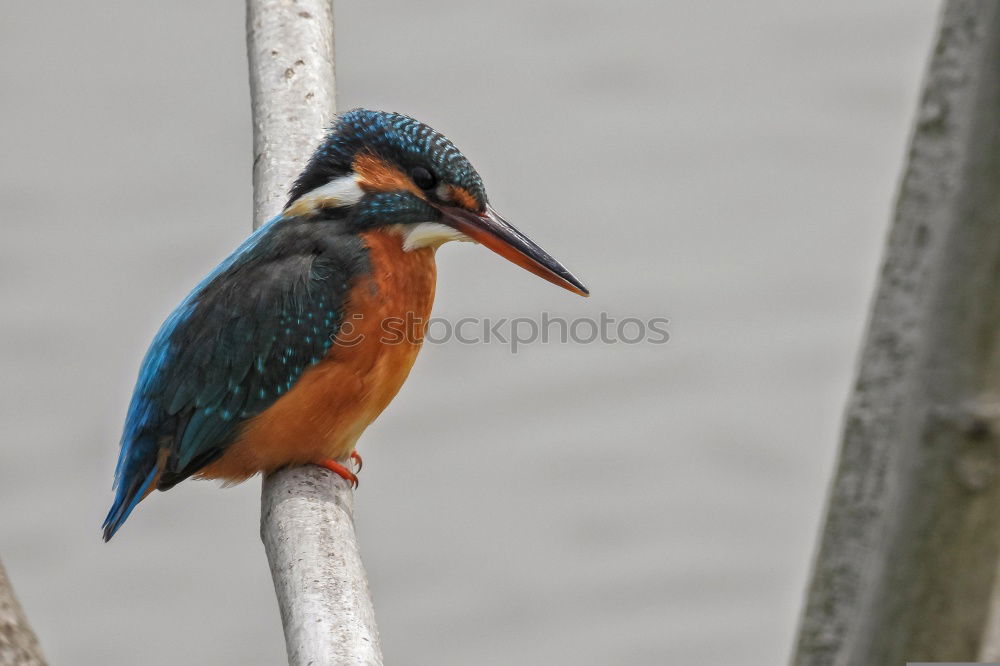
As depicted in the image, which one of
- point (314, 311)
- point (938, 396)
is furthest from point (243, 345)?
point (938, 396)

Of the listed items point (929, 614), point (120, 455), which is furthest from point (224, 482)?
point (929, 614)

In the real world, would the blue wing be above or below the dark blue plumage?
below

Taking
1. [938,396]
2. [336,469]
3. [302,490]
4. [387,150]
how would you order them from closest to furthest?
[938,396]
[302,490]
[336,469]
[387,150]

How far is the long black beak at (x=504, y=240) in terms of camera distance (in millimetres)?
1880

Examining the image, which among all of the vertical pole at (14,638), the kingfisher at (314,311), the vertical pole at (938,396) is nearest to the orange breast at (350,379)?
the kingfisher at (314,311)

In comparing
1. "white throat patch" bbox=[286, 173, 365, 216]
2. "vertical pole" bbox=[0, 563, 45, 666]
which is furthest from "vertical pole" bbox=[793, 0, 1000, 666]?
"white throat patch" bbox=[286, 173, 365, 216]

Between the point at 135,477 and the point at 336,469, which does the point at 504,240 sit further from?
the point at 135,477

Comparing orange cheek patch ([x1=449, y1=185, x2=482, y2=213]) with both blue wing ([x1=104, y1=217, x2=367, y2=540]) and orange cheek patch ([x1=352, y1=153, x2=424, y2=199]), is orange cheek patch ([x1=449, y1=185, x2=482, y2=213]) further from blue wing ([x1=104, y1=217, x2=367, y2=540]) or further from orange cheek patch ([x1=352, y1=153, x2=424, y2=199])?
blue wing ([x1=104, y1=217, x2=367, y2=540])

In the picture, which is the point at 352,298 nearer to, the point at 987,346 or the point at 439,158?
the point at 439,158

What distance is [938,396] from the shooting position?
0.48 m

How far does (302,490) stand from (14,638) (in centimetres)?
70

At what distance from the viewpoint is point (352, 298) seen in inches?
73.8

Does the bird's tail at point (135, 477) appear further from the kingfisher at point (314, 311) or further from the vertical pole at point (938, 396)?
the vertical pole at point (938, 396)

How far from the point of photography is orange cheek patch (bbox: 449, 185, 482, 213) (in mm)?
1870
